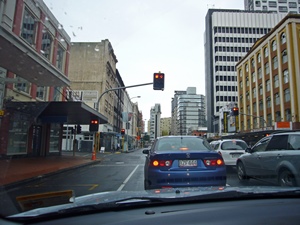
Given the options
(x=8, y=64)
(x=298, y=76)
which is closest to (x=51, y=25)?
(x=8, y=64)

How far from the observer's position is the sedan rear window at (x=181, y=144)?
6379mm

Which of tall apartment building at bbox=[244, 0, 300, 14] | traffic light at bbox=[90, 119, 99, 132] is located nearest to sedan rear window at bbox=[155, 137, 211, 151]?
traffic light at bbox=[90, 119, 99, 132]

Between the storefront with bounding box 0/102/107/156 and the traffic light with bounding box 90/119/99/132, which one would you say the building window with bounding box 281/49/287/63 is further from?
the traffic light with bounding box 90/119/99/132

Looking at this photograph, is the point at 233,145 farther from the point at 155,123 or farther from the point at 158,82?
the point at 155,123

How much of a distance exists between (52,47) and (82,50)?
76.2 ft

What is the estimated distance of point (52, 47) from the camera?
21.5 metres

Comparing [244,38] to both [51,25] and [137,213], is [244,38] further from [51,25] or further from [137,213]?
[137,213]

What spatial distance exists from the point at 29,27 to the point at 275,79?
127 feet

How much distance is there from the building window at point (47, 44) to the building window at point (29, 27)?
5.50ft

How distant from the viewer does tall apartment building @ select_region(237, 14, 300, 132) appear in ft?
128

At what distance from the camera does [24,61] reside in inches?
508

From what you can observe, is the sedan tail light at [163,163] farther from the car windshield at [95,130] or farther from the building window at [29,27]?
the building window at [29,27]

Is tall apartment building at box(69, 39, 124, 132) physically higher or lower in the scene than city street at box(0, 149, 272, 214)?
higher

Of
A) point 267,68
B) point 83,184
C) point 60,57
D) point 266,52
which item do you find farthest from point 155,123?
point 83,184
